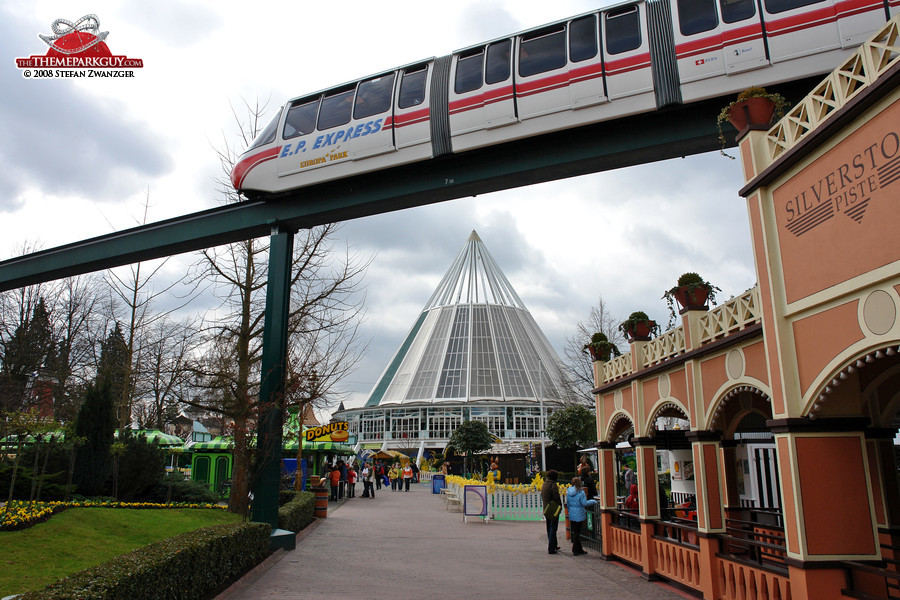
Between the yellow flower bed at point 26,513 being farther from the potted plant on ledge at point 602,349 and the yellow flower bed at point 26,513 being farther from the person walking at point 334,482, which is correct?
the person walking at point 334,482

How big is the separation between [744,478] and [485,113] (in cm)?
1160

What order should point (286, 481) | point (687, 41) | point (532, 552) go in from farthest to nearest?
1. point (286, 481)
2. point (532, 552)
3. point (687, 41)

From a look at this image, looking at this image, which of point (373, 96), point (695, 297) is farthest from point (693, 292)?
point (373, 96)

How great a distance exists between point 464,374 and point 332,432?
42.7 meters

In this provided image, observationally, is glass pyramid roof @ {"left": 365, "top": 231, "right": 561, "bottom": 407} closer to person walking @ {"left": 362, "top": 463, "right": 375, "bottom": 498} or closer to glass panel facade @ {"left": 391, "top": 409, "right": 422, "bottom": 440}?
glass panel facade @ {"left": 391, "top": 409, "right": 422, "bottom": 440}

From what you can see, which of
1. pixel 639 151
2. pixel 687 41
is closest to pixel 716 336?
pixel 639 151

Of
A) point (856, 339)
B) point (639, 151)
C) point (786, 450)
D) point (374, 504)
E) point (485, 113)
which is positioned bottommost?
point (374, 504)

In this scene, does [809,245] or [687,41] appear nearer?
[809,245]

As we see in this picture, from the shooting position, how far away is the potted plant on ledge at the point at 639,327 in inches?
503

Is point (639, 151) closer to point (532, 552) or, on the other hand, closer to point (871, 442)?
point (871, 442)

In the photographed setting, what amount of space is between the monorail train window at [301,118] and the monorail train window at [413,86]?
2343mm

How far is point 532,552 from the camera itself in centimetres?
1443

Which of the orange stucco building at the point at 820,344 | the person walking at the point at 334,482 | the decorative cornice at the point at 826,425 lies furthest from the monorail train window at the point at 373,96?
the person walking at the point at 334,482

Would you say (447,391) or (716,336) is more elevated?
(447,391)
